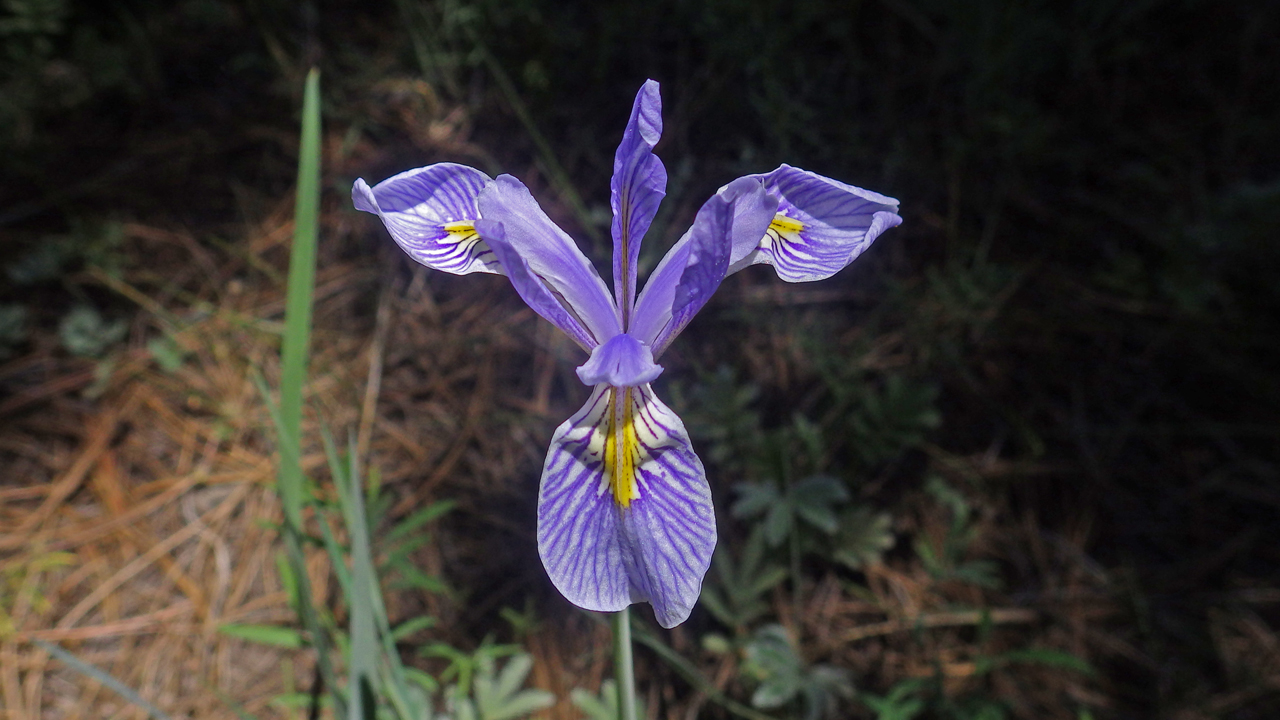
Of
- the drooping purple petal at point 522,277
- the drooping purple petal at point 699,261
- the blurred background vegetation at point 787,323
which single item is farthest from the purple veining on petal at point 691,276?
the blurred background vegetation at point 787,323

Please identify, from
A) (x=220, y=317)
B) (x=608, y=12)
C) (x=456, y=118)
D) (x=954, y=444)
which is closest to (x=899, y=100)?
(x=608, y=12)

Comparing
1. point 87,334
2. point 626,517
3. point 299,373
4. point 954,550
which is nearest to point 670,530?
point 626,517

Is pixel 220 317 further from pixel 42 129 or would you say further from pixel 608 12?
pixel 608 12

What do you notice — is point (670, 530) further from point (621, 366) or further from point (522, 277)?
point (522, 277)

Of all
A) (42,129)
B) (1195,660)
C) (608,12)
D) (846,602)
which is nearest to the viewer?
(1195,660)

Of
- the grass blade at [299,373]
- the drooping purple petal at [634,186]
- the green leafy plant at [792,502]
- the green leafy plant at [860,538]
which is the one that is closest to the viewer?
the drooping purple petal at [634,186]

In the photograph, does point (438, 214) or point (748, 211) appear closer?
point (748, 211)

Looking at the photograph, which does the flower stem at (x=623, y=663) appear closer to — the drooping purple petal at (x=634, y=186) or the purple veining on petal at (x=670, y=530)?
the purple veining on petal at (x=670, y=530)
